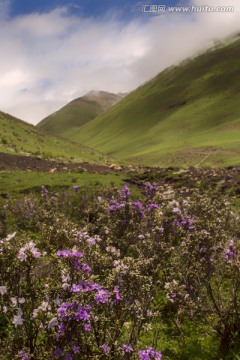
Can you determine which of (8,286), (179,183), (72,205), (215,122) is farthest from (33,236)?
(215,122)

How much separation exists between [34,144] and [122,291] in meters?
55.1

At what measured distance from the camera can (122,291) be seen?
6203 mm

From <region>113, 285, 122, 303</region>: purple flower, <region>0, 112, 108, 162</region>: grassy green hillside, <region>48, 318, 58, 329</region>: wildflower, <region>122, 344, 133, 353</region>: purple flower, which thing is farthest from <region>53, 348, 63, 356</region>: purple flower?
<region>0, 112, 108, 162</region>: grassy green hillside

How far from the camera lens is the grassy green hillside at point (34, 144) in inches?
2067

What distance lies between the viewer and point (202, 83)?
170000 mm

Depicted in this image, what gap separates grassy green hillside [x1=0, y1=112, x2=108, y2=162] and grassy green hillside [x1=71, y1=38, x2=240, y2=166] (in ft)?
59.1

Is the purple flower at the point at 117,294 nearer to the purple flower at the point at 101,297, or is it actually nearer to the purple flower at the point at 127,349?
the purple flower at the point at 101,297

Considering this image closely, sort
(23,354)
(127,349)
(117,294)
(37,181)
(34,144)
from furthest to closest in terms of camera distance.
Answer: (34,144), (37,181), (117,294), (127,349), (23,354)

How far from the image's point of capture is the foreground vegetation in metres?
5.50

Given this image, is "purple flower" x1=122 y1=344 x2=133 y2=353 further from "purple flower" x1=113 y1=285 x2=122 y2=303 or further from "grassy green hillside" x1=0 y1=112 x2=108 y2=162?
"grassy green hillside" x1=0 y1=112 x2=108 y2=162

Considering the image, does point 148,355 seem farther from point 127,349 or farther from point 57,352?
point 57,352

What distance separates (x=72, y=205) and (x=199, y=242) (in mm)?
11155

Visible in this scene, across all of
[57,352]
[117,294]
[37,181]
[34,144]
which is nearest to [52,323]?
[57,352]

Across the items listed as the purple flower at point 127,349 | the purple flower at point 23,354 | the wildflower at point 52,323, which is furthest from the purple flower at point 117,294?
the purple flower at point 23,354
